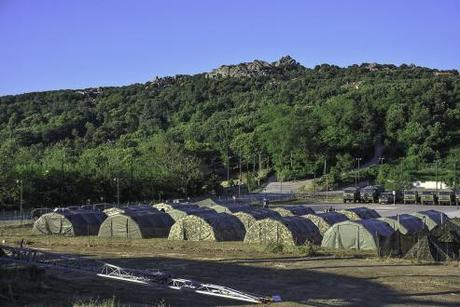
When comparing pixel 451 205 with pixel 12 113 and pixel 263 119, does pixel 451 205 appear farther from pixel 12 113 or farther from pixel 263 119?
pixel 12 113

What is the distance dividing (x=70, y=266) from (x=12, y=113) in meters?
138

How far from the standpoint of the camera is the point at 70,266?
21.9 m

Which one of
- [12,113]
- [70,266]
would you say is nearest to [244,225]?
[70,266]

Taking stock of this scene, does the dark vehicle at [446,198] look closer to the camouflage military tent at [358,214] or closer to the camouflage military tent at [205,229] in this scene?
the camouflage military tent at [358,214]

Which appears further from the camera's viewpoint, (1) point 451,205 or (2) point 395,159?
(2) point 395,159

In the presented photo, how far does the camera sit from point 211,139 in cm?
13062

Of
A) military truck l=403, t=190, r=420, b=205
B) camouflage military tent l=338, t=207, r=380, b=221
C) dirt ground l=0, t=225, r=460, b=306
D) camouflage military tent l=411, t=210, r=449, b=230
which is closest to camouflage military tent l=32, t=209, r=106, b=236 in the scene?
dirt ground l=0, t=225, r=460, b=306

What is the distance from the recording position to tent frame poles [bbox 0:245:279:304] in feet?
55.7

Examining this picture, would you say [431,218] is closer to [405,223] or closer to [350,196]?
[405,223]

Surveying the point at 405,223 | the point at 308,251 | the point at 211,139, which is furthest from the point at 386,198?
the point at 211,139

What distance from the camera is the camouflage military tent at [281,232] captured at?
31672mm

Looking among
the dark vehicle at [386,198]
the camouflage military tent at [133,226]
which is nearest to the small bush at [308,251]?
the camouflage military tent at [133,226]

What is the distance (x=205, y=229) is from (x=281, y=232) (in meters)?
4.46

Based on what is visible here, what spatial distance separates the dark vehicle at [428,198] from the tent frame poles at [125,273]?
56793 mm
